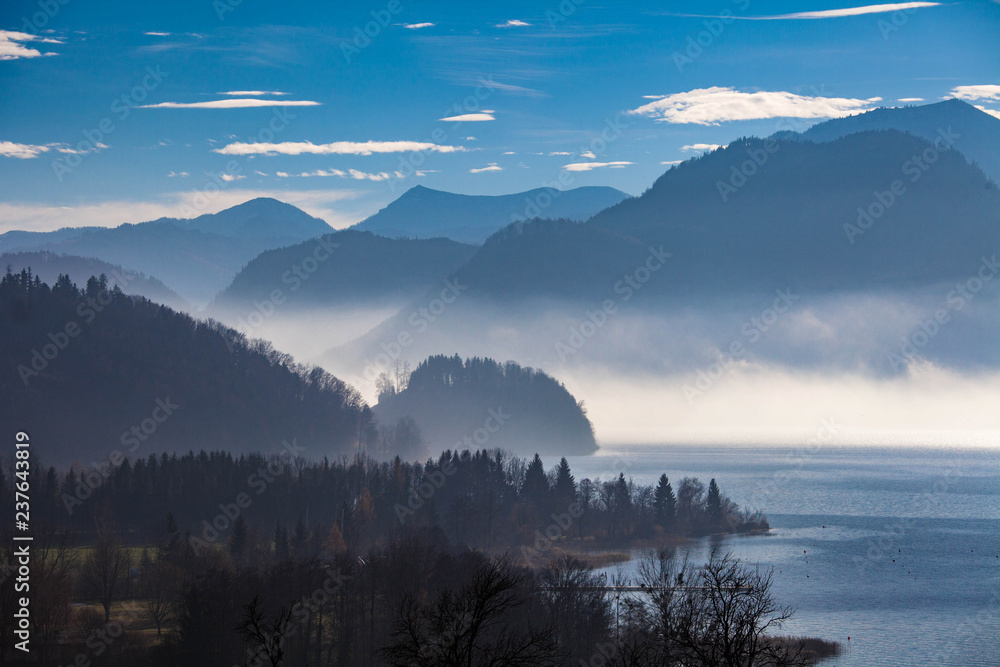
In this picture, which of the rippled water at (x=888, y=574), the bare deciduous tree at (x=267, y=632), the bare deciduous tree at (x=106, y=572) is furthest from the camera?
the bare deciduous tree at (x=106, y=572)

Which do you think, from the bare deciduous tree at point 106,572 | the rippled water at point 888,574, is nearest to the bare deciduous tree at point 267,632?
the bare deciduous tree at point 106,572

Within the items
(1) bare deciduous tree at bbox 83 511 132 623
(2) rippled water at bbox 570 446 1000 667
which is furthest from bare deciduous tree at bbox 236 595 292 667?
(2) rippled water at bbox 570 446 1000 667

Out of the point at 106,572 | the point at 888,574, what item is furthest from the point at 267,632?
the point at 888,574

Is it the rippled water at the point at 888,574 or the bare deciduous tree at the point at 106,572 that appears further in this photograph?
the bare deciduous tree at the point at 106,572

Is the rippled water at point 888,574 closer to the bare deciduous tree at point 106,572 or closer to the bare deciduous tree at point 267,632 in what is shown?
the bare deciduous tree at point 267,632

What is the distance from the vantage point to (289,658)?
2581 inches

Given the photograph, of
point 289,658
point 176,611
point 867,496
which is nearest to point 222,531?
A: point 176,611

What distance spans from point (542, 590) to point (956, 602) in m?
47.9

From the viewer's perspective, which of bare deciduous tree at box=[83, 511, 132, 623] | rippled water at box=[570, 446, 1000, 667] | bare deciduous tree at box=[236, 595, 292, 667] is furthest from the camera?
bare deciduous tree at box=[83, 511, 132, 623]

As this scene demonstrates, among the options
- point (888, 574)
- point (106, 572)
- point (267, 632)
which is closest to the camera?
point (267, 632)

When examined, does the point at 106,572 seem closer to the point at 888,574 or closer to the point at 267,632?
the point at 267,632

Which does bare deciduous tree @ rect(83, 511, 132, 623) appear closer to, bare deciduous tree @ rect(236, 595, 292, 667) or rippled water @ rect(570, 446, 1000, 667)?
bare deciduous tree @ rect(236, 595, 292, 667)

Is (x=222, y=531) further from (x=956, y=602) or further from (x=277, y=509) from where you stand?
(x=956, y=602)

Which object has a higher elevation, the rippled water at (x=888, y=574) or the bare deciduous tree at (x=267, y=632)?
the bare deciduous tree at (x=267, y=632)
